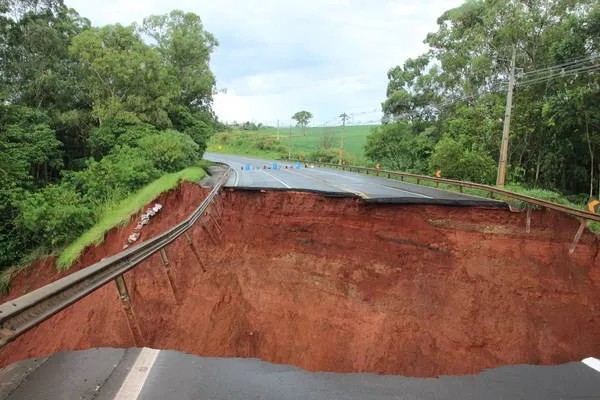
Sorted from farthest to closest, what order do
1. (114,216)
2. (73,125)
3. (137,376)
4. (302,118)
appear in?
1. (302,118)
2. (73,125)
3. (114,216)
4. (137,376)

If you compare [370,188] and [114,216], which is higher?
[370,188]

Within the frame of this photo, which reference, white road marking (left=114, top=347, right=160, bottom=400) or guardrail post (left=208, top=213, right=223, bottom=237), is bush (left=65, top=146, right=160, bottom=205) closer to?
guardrail post (left=208, top=213, right=223, bottom=237)

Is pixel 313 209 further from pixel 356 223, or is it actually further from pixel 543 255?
pixel 543 255

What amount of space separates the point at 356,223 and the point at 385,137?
80.5ft

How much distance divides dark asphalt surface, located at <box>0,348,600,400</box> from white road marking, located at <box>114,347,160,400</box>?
1.3 inches

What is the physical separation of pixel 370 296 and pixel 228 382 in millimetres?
6212

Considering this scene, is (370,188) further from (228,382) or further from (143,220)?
(228,382)

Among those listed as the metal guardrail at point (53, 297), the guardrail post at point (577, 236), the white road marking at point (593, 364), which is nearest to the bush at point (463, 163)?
the guardrail post at point (577, 236)

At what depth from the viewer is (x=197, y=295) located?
360 inches

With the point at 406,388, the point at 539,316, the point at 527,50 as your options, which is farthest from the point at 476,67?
the point at 406,388

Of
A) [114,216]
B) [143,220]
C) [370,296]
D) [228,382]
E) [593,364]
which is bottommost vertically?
[370,296]

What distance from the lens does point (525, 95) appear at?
2231 cm

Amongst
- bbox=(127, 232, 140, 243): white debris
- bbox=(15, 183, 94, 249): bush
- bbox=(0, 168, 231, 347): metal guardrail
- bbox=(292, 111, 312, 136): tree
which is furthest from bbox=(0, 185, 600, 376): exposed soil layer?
bbox=(292, 111, 312, 136): tree

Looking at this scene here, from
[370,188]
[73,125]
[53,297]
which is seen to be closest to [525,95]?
[370,188]
